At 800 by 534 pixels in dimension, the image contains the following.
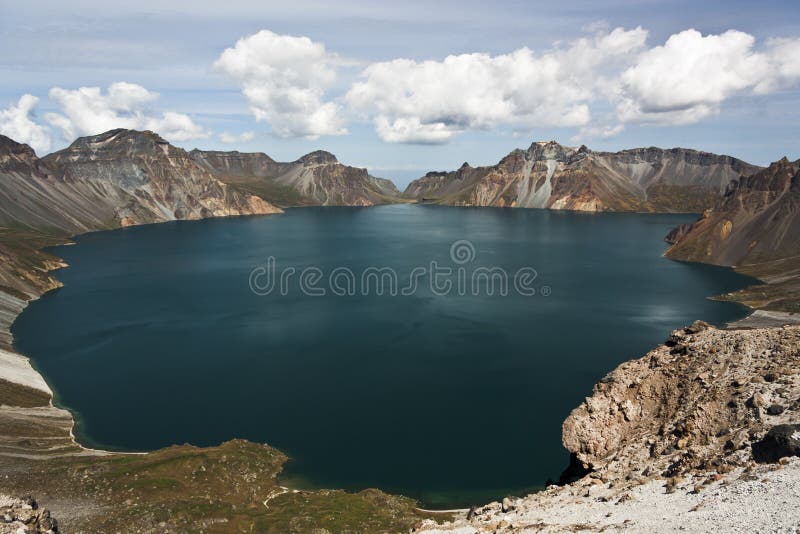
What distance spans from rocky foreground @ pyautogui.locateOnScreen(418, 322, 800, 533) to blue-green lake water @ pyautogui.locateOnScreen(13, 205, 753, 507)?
15.9 m

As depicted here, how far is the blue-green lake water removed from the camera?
64688 millimetres

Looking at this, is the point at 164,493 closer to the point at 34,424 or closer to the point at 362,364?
the point at 34,424

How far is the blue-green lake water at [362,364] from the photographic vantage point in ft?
212

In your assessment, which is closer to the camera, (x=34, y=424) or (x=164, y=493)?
(x=164, y=493)

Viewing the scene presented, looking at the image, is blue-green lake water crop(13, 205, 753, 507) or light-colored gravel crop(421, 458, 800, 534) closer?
light-colored gravel crop(421, 458, 800, 534)

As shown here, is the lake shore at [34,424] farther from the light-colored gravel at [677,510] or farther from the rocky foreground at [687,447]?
the rocky foreground at [687,447]

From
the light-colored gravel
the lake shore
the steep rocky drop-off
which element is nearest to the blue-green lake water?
the lake shore

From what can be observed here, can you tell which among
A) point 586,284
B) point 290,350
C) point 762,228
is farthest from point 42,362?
point 762,228

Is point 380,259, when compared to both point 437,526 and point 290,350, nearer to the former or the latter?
point 290,350

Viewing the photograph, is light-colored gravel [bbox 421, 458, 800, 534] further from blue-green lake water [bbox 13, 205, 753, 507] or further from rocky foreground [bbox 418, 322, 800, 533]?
blue-green lake water [bbox 13, 205, 753, 507]

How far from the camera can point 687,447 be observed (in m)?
38.3

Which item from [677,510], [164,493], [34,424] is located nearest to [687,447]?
[677,510]

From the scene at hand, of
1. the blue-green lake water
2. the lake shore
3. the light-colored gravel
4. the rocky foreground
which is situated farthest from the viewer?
the blue-green lake water

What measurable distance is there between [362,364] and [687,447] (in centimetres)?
6082
